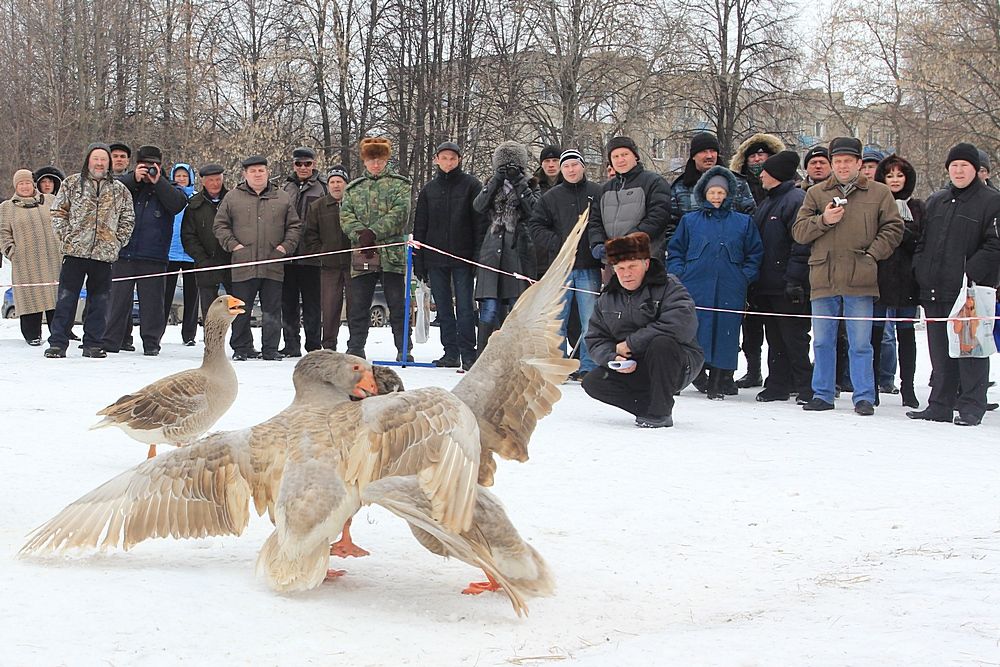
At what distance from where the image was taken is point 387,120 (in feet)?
90.4

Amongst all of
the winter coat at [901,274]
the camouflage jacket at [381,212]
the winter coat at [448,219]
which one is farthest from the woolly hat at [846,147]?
the camouflage jacket at [381,212]

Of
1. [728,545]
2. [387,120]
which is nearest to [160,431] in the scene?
[728,545]

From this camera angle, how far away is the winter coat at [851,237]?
862cm

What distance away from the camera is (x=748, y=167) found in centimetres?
1073

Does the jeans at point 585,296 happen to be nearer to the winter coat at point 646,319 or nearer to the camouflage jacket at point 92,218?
the winter coat at point 646,319

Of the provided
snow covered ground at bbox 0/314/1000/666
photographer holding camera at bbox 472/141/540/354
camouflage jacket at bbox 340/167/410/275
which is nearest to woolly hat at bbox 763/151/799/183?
photographer holding camera at bbox 472/141/540/354

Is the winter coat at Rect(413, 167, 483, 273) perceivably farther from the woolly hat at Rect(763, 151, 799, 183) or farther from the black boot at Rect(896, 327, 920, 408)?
the black boot at Rect(896, 327, 920, 408)

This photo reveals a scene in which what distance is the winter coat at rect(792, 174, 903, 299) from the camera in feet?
28.3

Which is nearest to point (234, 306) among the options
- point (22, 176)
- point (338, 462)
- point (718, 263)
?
point (338, 462)

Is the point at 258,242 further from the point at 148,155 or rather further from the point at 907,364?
the point at 907,364

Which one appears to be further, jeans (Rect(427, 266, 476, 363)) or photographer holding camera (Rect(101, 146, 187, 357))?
→ photographer holding camera (Rect(101, 146, 187, 357))

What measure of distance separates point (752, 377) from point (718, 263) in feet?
→ 6.43

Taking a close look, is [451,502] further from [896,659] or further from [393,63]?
[393,63]

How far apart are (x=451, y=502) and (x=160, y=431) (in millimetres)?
2891
